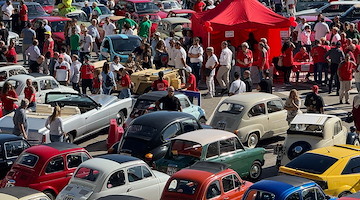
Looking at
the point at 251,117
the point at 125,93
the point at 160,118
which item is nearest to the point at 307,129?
the point at 251,117

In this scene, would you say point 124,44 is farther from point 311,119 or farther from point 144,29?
point 311,119

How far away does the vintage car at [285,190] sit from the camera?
13.7 meters

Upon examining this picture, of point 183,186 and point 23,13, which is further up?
point 23,13

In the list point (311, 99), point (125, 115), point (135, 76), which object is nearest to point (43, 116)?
point (125, 115)

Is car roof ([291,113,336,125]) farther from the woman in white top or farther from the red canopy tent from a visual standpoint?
the red canopy tent

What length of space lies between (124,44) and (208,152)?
522 inches

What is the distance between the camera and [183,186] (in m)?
14.8

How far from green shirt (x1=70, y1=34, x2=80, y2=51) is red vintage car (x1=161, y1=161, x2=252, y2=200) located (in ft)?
52.4

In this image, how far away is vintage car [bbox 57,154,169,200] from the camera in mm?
15008

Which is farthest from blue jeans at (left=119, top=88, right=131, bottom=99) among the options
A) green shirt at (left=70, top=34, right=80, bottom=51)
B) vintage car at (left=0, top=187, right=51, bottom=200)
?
vintage car at (left=0, top=187, right=51, bottom=200)

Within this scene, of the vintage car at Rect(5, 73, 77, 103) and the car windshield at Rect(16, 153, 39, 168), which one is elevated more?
the vintage car at Rect(5, 73, 77, 103)

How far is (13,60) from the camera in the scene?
94.2ft

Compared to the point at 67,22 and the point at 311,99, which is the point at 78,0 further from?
the point at 311,99

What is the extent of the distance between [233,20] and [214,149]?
11824 millimetres
